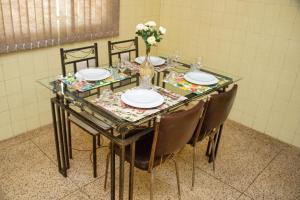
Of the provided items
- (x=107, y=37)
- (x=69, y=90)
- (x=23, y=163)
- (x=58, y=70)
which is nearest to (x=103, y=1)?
(x=107, y=37)

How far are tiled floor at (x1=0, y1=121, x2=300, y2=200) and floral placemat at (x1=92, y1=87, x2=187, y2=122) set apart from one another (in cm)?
75

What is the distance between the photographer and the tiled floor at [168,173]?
209 cm

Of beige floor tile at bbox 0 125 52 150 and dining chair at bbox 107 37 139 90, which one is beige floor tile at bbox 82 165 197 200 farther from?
beige floor tile at bbox 0 125 52 150

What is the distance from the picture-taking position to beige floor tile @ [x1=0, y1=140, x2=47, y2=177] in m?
2.29

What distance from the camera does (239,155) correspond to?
8.58ft

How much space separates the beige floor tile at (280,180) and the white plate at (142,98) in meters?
1.10

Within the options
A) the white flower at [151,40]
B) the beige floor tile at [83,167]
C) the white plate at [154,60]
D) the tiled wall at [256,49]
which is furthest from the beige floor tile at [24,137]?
the tiled wall at [256,49]

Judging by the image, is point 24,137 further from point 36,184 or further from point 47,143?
point 36,184

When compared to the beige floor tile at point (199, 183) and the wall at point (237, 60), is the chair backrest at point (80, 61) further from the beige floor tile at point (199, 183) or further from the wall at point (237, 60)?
the beige floor tile at point (199, 183)

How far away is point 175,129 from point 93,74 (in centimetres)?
86

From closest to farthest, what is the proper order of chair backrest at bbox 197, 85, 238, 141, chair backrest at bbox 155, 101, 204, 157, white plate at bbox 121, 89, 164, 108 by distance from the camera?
chair backrest at bbox 155, 101, 204, 157 < white plate at bbox 121, 89, 164, 108 < chair backrest at bbox 197, 85, 238, 141

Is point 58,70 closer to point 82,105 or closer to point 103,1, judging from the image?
point 103,1

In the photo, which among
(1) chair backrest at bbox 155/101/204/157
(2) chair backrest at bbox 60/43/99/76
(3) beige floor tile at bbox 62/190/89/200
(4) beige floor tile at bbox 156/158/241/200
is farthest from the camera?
(2) chair backrest at bbox 60/43/99/76

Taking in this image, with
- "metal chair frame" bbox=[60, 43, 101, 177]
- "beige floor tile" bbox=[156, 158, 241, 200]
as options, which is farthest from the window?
"beige floor tile" bbox=[156, 158, 241, 200]
